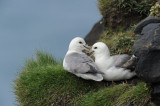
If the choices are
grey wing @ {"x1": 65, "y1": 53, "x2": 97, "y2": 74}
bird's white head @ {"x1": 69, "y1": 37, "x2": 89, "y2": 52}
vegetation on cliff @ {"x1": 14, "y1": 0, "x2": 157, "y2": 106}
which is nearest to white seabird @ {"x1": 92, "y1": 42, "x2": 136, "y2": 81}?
vegetation on cliff @ {"x1": 14, "y1": 0, "x2": 157, "y2": 106}

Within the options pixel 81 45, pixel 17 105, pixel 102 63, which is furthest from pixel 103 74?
pixel 17 105

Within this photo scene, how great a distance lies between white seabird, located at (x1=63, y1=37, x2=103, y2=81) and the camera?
6625 millimetres

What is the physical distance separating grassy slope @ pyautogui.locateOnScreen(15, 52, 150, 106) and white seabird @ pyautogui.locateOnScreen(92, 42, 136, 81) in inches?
9.8

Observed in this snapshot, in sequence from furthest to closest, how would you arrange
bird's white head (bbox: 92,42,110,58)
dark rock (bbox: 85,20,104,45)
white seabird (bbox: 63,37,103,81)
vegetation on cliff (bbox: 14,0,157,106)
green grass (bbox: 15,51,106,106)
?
dark rock (bbox: 85,20,104,45), green grass (bbox: 15,51,106,106), bird's white head (bbox: 92,42,110,58), white seabird (bbox: 63,37,103,81), vegetation on cliff (bbox: 14,0,157,106)

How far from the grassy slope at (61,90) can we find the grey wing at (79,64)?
59 centimetres

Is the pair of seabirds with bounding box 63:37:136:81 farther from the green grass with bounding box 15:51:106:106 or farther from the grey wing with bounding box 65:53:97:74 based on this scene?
the green grass with bounding box 15:51:106:106

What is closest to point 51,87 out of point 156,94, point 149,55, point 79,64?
point 79,64

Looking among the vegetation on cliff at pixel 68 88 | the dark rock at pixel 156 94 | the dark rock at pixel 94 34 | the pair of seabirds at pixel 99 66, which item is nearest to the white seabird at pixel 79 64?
the pair of seabirds at pixel 99 66

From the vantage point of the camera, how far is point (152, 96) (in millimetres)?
6004

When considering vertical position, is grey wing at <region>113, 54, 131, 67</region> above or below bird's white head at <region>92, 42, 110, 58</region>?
below

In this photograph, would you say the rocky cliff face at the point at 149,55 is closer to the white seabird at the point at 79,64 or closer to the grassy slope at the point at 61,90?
the grassy slope at the point at 61,90

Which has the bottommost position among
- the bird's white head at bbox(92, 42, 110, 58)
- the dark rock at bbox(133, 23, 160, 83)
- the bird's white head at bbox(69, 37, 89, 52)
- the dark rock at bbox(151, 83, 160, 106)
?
the dark rock at bbox(151, 83, 160, 106)

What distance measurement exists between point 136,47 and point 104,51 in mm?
1536

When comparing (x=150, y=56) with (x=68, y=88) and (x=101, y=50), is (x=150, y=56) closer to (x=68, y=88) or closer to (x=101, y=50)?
(x=101, y=50)
